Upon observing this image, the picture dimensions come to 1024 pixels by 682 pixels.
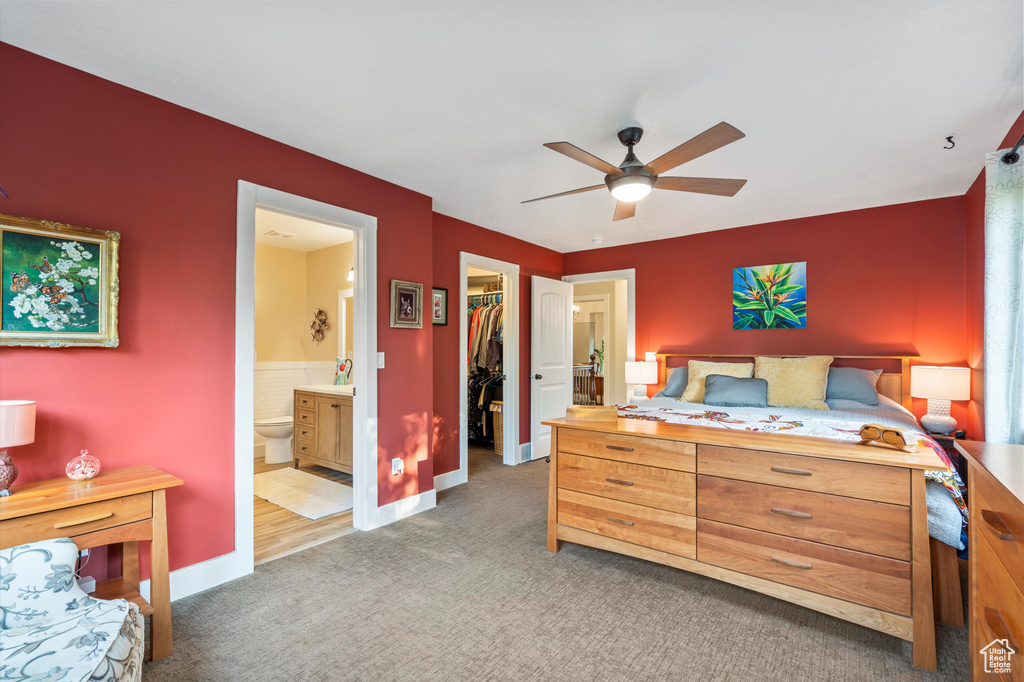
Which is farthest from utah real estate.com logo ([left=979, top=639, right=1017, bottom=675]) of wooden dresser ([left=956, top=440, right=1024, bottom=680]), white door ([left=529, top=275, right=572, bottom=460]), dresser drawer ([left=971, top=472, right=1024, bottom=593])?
white door ([left=529, top=275, right=572, bottom=460])

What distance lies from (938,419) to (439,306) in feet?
13.2

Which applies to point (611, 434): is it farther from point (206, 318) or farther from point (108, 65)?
point (108, 65)

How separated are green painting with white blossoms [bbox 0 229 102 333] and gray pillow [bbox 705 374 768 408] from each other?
4176mm

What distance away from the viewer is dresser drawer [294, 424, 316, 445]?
4691 millimetres

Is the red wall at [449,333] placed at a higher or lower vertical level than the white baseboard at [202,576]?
higher

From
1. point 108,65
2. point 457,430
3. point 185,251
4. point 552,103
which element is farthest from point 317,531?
point 552,103

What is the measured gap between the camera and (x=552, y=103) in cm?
238

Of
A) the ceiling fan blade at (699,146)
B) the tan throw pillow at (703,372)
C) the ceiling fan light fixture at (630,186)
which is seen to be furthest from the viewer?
the tan throw pillow at (703,372)

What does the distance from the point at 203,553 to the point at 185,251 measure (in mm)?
1580

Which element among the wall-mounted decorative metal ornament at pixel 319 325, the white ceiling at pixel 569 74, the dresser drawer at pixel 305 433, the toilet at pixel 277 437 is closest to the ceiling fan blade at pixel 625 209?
the white ceiling at pixel 569 74

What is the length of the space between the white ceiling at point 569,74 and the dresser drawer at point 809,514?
1884mm

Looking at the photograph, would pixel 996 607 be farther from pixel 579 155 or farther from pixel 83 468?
pixel 83 468

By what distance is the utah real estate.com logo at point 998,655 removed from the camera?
1162 millimetres

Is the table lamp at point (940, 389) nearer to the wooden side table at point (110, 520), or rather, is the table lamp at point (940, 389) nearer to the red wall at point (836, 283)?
the red wall at point (836, 283)
